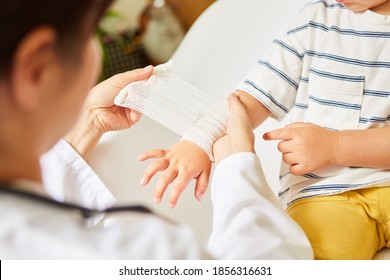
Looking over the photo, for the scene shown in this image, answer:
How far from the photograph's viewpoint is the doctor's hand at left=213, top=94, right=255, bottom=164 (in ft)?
2.01

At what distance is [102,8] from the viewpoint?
35 cm

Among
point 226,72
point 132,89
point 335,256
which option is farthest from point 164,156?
point 226,72

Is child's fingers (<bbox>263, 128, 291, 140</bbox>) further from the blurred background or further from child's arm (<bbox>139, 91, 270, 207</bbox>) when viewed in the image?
the blurred background

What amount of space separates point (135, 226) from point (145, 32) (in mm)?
1007

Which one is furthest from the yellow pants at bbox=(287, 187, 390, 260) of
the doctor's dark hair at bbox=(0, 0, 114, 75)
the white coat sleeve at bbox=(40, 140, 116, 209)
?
the doctor's dark hair at bbox=(0, 0, 114, 75)

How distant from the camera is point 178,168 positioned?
651 millimetres

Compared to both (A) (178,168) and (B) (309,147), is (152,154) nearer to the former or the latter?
(A) (178,168)

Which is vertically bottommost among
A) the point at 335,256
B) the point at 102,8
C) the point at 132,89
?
the point at 335,256

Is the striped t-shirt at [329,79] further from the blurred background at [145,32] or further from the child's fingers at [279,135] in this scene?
the blurred background at [145,32]

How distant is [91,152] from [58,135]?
41 cm

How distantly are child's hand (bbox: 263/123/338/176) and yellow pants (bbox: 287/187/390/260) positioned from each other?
5cm

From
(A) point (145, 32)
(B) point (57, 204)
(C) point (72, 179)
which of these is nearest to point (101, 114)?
(C) point (72, 179)
